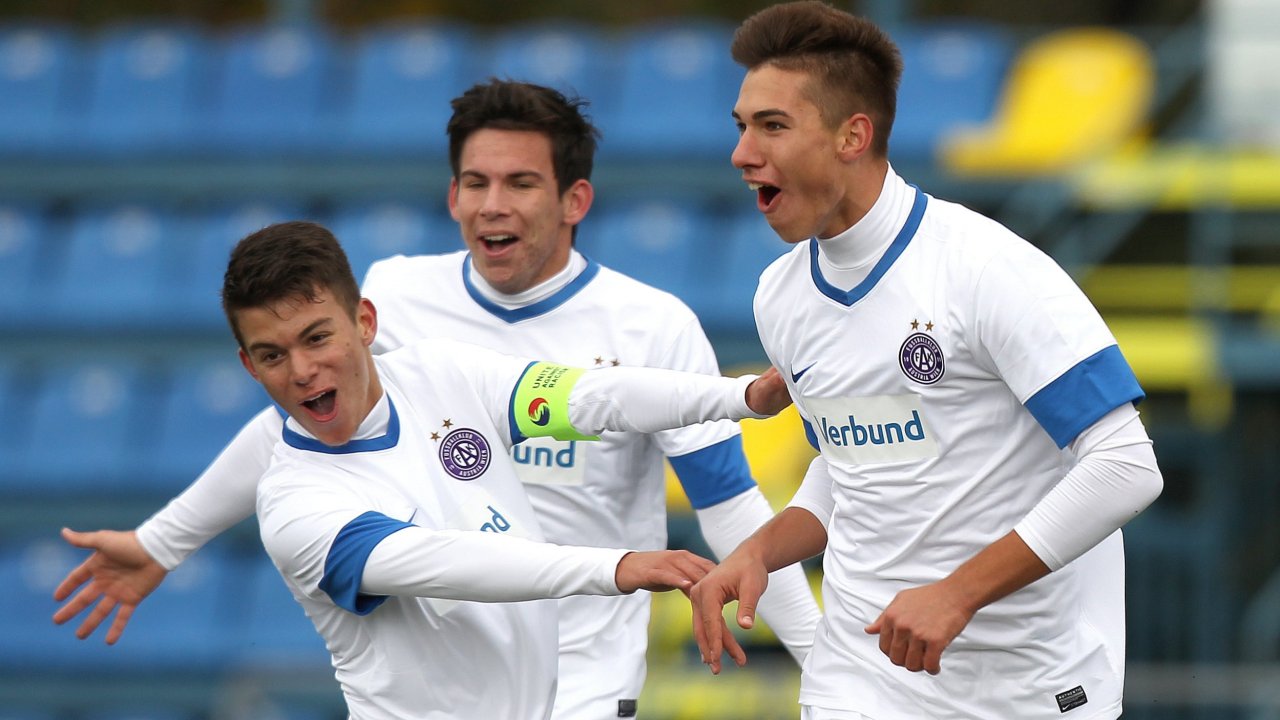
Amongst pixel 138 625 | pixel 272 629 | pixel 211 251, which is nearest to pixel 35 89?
pixel 211 251

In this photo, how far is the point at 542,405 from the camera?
391 centimetres

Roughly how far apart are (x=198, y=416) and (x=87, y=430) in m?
0.63

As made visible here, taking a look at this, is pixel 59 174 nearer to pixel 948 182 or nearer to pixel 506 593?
pixel 948 182

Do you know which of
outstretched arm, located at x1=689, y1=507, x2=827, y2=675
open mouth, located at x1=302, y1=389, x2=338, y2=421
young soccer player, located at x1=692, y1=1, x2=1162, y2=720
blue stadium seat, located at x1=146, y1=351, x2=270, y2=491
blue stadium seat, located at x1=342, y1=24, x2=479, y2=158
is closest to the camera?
young soccer player, located at x1=692, y1=1, x2=1162, y2=720

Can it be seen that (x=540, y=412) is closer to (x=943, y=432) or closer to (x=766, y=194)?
(x=766, y=194)

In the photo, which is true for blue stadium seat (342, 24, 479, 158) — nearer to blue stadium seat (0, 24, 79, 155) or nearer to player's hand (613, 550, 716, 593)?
blue stadium seat (0, 24, 79, 155)

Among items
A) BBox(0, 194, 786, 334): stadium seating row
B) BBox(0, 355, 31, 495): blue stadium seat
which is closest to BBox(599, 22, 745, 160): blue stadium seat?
BBox(0, 194, 786, 334): stadium seating row

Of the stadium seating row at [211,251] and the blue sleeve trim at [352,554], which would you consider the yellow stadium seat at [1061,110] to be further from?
the blue sleeve trim at [352,554]

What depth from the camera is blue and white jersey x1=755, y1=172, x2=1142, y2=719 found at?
334 centimetres

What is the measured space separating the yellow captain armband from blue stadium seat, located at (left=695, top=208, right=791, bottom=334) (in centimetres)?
501

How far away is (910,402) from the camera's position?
3.50m

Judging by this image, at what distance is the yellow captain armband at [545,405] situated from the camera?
3893 millimetres

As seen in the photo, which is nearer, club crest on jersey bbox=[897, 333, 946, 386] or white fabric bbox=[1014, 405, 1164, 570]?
white fabric bbox=[1014, 405, 1164, 570]

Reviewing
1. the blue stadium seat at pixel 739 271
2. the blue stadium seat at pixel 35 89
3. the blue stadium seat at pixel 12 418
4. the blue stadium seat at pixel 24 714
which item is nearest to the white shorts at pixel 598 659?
the blue stadium seat at pixel 739 271
